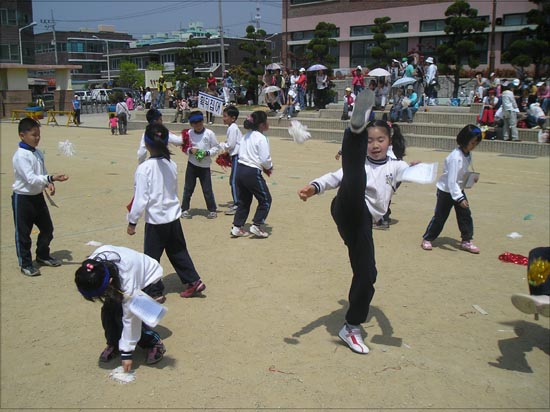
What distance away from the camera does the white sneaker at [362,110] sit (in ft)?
11.4

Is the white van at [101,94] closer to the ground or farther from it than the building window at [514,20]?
closer to the ground

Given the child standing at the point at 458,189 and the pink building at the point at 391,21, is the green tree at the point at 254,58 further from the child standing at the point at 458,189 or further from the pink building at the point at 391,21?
the child standing at the point at 458,189

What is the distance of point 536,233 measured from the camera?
7633 mm

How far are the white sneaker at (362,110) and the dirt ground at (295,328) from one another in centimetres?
183

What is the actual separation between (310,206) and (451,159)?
3.32 m

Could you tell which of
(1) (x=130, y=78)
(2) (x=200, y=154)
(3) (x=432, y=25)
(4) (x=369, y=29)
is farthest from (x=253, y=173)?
(1) (x=130, y=78)

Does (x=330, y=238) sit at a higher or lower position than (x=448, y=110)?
lower

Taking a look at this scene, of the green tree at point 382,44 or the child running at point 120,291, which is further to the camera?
the green tree at point 382,44

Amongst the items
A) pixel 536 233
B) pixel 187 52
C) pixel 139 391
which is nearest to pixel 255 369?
pixel 139 391

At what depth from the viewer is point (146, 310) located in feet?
12.0

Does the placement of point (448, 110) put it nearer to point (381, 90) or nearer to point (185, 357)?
point (381, 90)

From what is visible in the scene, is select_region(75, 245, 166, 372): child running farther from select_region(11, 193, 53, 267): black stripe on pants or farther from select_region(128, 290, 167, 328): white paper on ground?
select_region(11, 193, 53, 267): black stripe on pants

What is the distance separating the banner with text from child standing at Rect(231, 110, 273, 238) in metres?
2.79

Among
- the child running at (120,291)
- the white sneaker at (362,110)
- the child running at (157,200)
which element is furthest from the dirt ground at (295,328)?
the white sneaker at (362,110)
